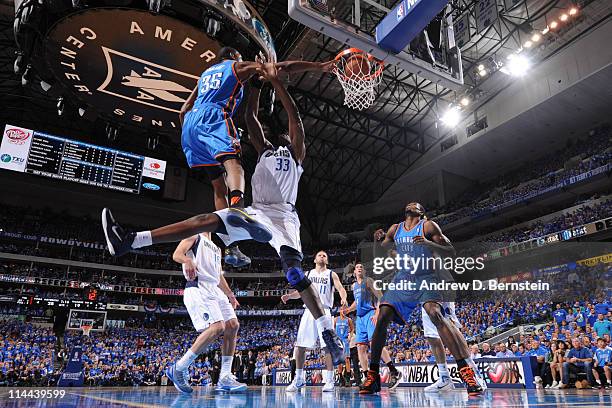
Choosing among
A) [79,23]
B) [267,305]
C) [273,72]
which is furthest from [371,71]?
[267,305]

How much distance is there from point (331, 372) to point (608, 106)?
70.1 ft

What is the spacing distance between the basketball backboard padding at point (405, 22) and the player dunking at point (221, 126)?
221 centimetres

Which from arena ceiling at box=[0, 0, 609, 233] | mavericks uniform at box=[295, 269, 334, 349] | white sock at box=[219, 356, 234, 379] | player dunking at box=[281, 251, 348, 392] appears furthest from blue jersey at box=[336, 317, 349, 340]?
arena ceiling at box=[0, 0, 609, 233]

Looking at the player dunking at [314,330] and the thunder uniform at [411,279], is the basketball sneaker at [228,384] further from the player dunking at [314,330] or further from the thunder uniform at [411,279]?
the thunder uniform at [411,279]

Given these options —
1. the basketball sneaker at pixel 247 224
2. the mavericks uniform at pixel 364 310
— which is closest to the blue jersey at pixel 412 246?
the basketball sneaker at pixel 247 224

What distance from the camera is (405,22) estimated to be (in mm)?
5594

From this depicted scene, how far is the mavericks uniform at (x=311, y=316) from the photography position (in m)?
6.03

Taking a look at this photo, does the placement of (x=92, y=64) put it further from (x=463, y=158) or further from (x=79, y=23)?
(x=463, y=158)

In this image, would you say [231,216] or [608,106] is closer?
[231,216]

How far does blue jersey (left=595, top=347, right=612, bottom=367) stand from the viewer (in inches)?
315

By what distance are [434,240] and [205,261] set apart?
254 centimetres

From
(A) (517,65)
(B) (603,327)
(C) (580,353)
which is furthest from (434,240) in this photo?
(A) (517,65)

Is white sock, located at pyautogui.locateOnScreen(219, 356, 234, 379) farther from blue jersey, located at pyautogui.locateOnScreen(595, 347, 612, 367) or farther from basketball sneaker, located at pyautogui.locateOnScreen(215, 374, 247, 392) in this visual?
blue jersey, located at pyautogui.locateOnScreen(595, 347, 612, 367)

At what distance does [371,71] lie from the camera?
23.1ft
